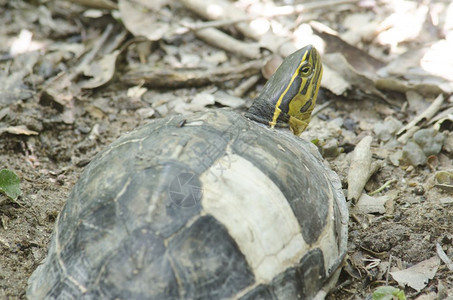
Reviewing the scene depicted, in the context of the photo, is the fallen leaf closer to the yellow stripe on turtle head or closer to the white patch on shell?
the white patch on shell

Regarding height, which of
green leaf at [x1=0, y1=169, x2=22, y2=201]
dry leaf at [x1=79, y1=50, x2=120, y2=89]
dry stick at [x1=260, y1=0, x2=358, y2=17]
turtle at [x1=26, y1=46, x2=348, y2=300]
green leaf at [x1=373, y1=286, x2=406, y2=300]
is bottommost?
dry leaf at [x1=79, y1=50, x2=120, y2=89]

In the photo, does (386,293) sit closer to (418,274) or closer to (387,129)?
(418,274)

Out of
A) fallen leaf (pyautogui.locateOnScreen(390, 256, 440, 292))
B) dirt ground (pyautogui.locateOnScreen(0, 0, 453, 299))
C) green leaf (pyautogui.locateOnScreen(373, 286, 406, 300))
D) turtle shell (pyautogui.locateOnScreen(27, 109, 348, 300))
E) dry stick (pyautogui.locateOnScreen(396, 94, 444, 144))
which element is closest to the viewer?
turtle shell (pyautogui.locateOnScreen(27, 109, 348, 300))

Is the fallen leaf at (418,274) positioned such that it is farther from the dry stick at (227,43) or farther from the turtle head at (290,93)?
the dry stick at (227,43)

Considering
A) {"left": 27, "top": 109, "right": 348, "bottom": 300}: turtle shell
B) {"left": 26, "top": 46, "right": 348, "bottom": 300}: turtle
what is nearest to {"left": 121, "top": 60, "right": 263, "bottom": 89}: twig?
{"left": 26, "top": 46, "right": 348, "bottom": 300}: turtle

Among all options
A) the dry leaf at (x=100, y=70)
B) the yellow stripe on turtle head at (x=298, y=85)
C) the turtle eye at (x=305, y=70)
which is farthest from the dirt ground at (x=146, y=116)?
the turtle eye at (x=305, y=70)

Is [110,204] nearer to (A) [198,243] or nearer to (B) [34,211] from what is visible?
(A) [198,243]

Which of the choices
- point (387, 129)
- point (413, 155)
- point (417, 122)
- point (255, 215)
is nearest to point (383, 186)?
point (413, 155)
